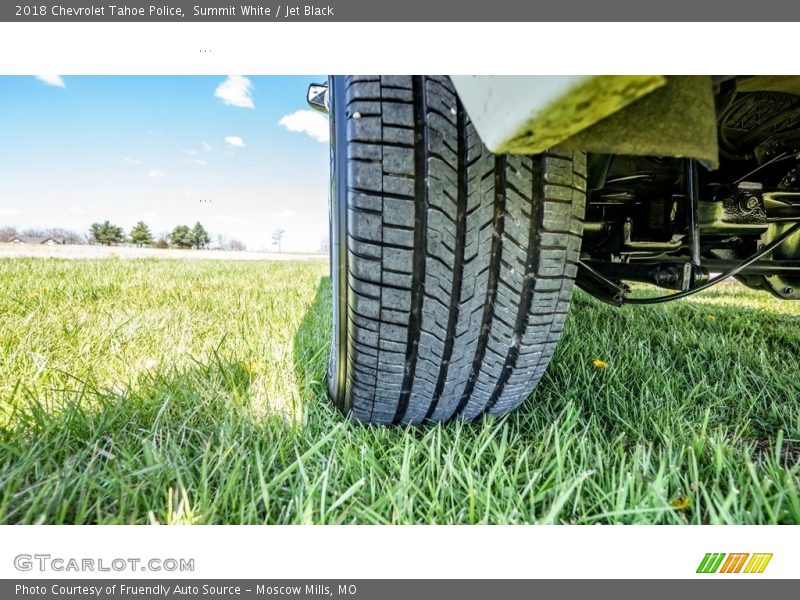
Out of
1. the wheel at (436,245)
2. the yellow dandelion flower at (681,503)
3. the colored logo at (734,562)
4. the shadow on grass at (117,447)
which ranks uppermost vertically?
the wheel at (436,245)

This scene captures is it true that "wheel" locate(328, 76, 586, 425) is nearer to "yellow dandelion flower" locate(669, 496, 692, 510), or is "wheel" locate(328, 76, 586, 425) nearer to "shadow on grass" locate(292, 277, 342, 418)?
"shadow on grass" locate(292, 277, 342, 418)

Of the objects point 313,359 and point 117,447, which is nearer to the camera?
point 117,447

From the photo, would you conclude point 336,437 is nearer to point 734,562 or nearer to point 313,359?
point 313,359

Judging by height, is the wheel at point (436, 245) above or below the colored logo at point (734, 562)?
above

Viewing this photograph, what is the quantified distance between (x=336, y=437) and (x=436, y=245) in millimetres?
475

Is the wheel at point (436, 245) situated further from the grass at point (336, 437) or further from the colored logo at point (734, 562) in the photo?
the colored logo at point (734, 562)

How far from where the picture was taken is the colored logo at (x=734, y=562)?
0.56 metres

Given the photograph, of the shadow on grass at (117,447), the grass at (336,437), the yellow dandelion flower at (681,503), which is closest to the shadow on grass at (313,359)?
the grass at (336,437)

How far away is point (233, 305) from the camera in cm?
217

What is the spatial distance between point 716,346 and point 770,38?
4.62ft

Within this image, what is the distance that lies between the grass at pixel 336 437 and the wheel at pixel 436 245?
0.17 m

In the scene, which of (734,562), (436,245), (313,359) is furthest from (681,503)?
(313,359)

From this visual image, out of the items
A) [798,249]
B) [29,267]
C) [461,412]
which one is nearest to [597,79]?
[461,412]

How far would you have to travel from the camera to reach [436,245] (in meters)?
0.70
